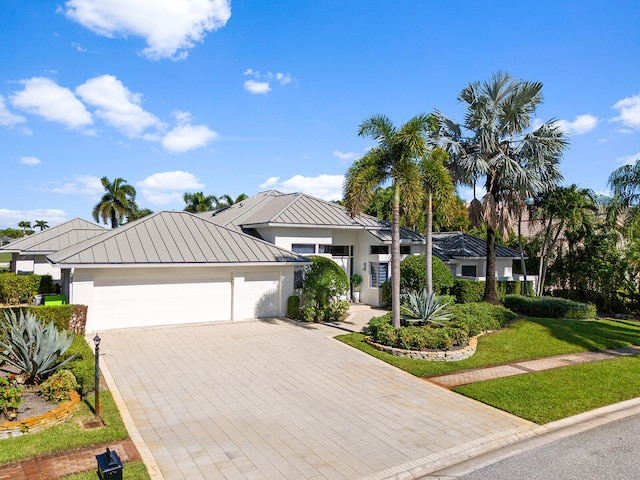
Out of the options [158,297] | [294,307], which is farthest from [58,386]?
[294,307]

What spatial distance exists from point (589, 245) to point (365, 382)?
69.2 feet

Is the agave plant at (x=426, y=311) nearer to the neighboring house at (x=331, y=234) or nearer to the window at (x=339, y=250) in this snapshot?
the neighboring house at (x=331, y=234)

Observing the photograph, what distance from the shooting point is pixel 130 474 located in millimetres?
6379

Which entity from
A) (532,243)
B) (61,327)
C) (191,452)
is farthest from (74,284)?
(532,243)

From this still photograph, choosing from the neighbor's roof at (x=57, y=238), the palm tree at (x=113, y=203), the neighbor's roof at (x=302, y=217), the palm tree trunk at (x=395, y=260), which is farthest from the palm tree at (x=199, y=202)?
the palm tree trunk at (x=395, y=260)

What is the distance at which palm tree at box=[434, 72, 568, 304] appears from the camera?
20.4 metres

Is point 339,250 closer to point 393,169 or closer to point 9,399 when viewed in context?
point 393,169

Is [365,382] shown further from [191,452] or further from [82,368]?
[82,368]

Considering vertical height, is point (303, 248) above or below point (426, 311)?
above

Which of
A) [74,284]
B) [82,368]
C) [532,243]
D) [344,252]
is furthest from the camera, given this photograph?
[532,243]

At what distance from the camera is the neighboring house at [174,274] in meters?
15.7

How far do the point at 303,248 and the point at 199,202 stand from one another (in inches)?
1185

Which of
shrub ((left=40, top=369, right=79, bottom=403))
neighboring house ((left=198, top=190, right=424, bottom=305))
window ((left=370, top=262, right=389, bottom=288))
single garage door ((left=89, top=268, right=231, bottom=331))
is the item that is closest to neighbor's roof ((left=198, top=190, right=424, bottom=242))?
neighboring house ((left=198, top=190, right=424, bottom=305))

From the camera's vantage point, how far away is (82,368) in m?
9.72
